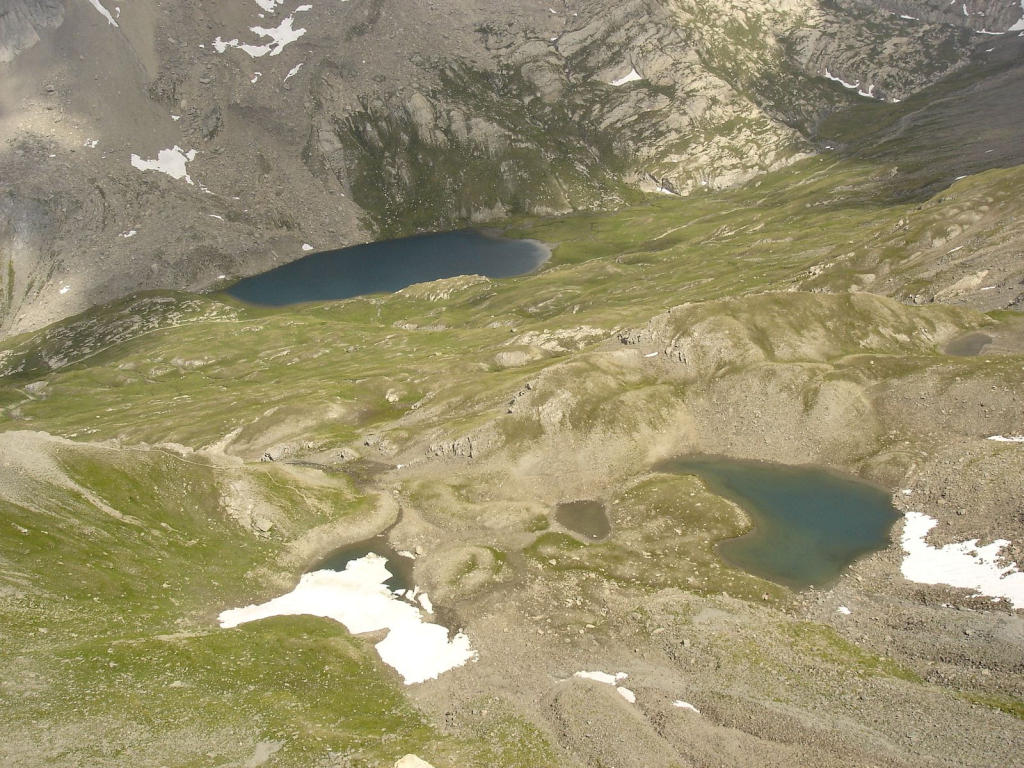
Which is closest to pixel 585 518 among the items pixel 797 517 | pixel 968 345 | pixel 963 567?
pixel 797 517

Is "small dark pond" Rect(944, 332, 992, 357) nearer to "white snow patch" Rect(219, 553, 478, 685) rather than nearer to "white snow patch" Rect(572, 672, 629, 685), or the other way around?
"white snow patch" Rect(572, 672, 629, 685)

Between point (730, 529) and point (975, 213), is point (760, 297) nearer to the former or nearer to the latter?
point (730, 529)

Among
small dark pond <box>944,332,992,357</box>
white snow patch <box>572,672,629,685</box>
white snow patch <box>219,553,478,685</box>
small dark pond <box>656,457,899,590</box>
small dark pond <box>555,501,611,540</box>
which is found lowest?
small dark pond <box>656,457,899,590</box>

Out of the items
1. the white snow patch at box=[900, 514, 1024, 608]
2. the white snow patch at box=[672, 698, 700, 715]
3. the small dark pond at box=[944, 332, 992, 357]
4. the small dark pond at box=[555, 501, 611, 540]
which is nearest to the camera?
the white snow patch at box=[672, 698, 700, 715]

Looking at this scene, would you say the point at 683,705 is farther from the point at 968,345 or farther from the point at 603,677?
the point at 968,345

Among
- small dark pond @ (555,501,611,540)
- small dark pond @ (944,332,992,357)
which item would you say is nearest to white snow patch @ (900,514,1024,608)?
small dark pond @ (555,501,611,540)
